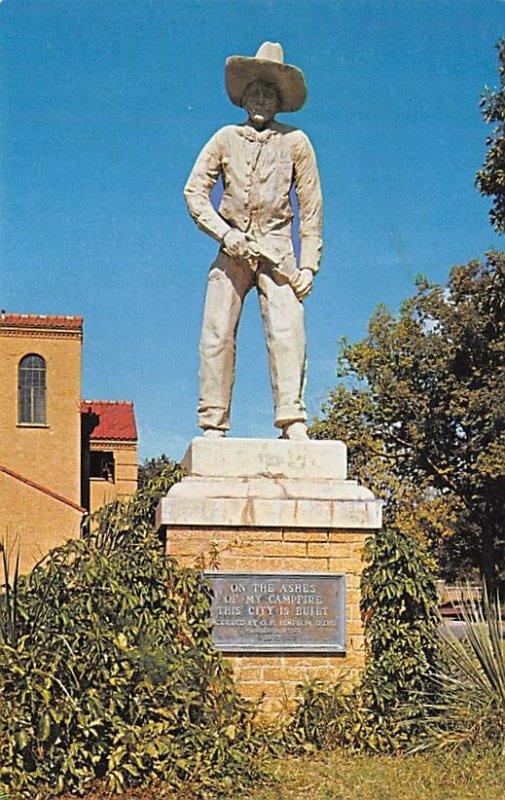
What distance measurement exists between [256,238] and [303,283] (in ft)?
1.65

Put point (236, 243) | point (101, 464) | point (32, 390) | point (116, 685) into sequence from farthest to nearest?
point (101, 464)
point (32, 390)
point (236, 243)
point (116, 685)

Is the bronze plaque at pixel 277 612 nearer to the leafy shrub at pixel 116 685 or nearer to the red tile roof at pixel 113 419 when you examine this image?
the leafy shrub at pixel 116 685

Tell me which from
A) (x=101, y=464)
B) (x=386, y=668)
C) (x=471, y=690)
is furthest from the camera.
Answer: (x=101, y=464)

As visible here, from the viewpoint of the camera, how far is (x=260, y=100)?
29.1 feet

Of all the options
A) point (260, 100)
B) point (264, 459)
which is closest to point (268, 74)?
point (260, 100)

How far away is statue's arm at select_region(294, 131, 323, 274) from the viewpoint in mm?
8898

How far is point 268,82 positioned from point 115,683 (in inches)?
187

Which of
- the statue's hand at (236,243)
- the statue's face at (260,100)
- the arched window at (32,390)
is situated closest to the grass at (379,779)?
the statue's hand at (236,243)

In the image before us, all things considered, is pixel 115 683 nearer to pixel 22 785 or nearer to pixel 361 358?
pixel 22 785

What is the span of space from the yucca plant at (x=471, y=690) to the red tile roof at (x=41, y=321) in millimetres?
36341

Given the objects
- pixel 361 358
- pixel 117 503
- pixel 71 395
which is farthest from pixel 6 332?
pixel 117 503

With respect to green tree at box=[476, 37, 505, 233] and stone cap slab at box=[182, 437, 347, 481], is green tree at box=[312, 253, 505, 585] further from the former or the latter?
stone cap slab at box=[182, 437, 347, 481]

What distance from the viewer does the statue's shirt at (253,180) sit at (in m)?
8.72

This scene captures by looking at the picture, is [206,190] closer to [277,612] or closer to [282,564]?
[282,564]
